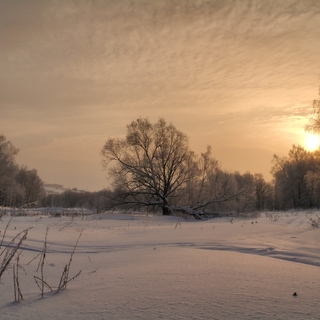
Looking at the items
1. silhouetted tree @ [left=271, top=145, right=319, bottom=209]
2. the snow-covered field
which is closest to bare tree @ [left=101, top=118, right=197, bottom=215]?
the snow-covered field

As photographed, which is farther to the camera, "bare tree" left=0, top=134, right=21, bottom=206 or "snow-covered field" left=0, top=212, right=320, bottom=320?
"bare tree" left=0, top=134, right=21, bottom=206

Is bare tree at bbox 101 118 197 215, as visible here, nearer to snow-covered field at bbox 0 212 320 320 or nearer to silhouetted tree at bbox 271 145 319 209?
snow-covered field at bbox 0 212 320 320

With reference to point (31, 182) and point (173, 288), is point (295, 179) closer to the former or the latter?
point (31, 182)

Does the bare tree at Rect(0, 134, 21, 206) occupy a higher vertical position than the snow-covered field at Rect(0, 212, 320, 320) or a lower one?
higher

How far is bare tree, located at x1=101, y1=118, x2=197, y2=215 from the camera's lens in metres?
18.9

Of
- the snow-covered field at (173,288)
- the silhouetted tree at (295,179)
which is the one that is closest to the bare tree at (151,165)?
the snow-covered field at (173,288)

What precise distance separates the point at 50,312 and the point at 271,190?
210 feet

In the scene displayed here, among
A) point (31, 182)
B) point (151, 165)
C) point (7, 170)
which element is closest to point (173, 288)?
point (151, 165)

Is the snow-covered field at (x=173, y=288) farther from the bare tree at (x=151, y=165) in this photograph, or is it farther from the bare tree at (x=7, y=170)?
the bare tree at (x=7, y=170)

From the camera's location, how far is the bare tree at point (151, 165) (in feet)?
62.0

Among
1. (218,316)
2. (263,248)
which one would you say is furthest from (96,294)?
(263,248)

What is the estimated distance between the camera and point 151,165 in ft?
62.6

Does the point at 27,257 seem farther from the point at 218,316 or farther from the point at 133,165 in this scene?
the point at 133,165

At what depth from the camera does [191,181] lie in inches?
790
